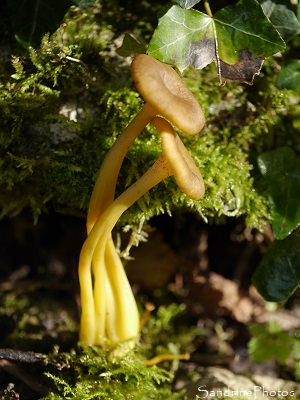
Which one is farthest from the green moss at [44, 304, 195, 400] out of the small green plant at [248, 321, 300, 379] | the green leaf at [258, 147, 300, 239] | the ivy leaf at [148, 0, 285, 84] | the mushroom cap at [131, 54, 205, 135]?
the ivy leaf at [148, 0, 285, 84]

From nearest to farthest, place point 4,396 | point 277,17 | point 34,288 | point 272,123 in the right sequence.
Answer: point 4,396, point 277,17, point 272,123, point 34,288

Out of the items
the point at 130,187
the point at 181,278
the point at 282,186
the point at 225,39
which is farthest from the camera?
the point at 181,278

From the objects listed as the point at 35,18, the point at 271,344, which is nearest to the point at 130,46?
the point at 35,18

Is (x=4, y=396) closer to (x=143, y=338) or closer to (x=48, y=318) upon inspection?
(x=48, y=318)

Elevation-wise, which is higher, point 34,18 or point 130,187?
point 34,18

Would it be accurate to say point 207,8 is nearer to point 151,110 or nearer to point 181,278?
point 151,110

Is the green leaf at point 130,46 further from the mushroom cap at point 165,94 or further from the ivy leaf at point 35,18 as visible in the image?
the mushroom cap at point 165,94

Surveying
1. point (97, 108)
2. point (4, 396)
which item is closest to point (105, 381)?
point (4, 396)

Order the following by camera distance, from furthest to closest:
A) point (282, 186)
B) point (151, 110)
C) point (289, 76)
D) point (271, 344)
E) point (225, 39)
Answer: point (271, 344), point (282, 186), point (289, 76), point (225, 39), point (151, 110)
